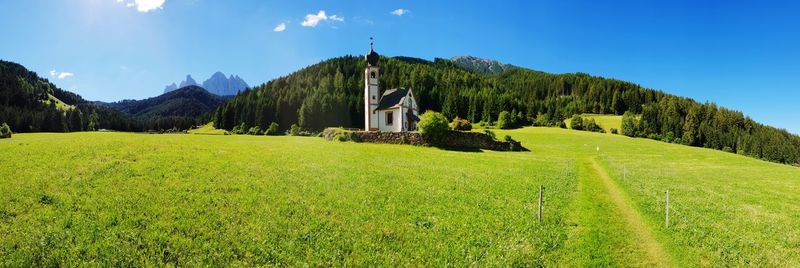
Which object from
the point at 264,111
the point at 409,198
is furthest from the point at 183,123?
the point at 409,198

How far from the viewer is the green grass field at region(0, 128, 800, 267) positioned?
36.5ft

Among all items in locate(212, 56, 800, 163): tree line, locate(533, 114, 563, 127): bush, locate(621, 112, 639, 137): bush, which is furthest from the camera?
locate(533, 114, 563, 127): bush

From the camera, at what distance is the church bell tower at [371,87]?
59.6 metres

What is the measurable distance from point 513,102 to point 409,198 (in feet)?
415

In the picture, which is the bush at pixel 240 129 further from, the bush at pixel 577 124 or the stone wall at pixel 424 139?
the bush at pixel 577 124

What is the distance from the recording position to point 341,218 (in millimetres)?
14414

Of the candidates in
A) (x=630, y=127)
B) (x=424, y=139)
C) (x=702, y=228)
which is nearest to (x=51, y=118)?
(x=424, y=139)

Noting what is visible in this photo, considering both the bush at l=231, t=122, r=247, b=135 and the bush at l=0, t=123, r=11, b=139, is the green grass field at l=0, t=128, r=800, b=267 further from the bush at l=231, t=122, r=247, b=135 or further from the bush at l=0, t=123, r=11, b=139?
the bush at l=231, t=122, r=247, b=135

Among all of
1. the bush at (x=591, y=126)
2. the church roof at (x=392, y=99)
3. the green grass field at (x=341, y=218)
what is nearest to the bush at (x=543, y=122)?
the bush at (x=591, y=126)

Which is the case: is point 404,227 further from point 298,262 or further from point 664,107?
point 664,107

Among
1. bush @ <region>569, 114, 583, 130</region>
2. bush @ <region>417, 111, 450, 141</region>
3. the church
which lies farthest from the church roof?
bush @ <region>569, 114, 583, 130</region>

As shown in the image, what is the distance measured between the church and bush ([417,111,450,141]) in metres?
10.2

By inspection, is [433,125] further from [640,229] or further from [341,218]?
[341,218]

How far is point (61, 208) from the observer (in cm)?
1340
